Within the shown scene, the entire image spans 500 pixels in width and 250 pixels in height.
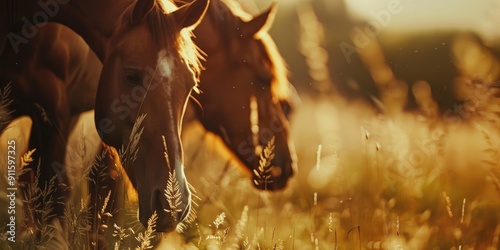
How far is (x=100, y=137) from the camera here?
390 cm

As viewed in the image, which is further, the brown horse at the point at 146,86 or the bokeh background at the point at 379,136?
the bokeh background at the point at 379,136

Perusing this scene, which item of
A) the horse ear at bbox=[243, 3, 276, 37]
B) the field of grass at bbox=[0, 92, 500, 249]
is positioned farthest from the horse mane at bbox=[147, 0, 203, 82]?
the field of grass at bbox=[0, 92, 500, 249]

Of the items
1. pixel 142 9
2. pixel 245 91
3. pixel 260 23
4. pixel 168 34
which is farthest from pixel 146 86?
pixel 260 23

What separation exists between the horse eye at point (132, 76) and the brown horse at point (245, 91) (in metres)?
0.35

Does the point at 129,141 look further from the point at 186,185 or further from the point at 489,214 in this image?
the point at 489,214

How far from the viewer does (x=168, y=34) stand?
3783mm

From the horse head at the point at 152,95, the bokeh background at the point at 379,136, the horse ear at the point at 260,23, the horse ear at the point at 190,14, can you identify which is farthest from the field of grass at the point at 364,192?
the horse ear at the point at 190,14

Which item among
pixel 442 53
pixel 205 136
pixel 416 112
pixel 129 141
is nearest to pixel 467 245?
pixel 416 112

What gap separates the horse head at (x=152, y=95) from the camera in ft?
12.1

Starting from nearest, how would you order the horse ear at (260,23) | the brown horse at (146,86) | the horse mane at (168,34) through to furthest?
the brown horse at (146,86)
the horse mane at (168,34)
the horse ear at (260,23)

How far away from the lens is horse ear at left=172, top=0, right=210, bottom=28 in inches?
149

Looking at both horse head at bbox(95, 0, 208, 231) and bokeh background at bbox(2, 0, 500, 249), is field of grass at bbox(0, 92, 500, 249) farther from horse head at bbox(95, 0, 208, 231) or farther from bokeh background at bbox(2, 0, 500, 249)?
horse head at bbox(95, 0, 208, 231)

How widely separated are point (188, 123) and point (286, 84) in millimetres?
515

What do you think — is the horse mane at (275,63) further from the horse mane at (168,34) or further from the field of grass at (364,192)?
the horse mane at (168,34)
